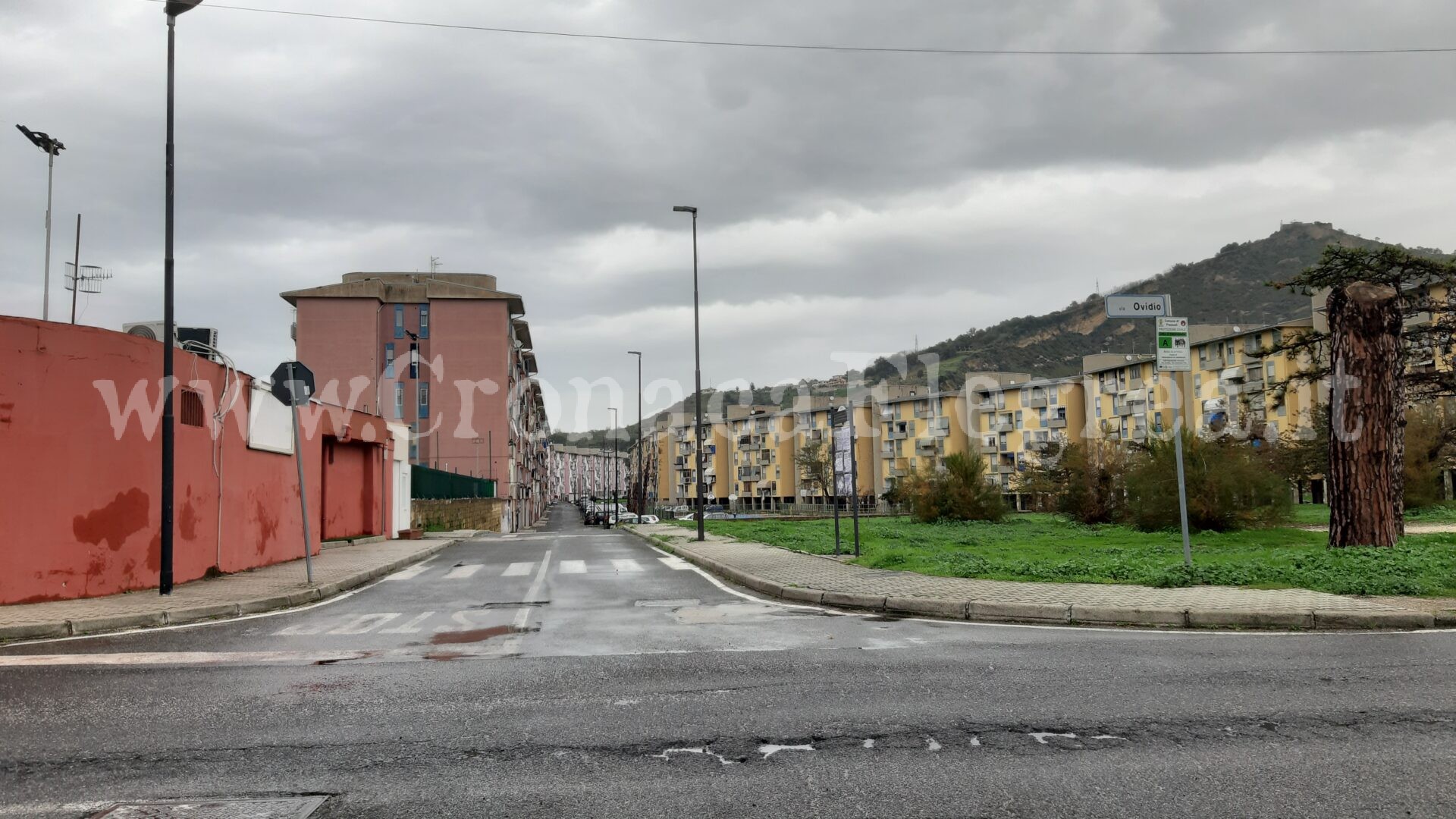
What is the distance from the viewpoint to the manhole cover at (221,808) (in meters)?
4.07

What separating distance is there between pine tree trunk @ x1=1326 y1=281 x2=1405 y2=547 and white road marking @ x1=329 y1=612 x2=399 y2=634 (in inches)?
581

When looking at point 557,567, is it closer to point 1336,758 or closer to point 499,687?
point 499,687

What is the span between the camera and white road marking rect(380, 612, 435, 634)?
9.77 meters

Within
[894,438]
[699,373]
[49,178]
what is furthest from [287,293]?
[894,438]

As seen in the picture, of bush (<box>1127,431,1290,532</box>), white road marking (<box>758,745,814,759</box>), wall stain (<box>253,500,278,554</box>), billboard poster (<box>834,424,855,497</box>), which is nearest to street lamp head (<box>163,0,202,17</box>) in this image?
wall stain (<box>253,500,278,554</box>)

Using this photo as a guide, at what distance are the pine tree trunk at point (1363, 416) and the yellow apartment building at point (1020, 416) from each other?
8469 centimetres

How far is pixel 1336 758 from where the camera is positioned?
15.5ft

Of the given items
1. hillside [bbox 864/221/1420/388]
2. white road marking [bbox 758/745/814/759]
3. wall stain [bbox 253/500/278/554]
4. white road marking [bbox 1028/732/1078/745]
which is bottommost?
white road marking [bbox 1028/732/1078/745]

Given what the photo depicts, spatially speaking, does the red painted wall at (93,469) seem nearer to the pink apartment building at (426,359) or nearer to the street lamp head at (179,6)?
the street lamp head at (179,6)

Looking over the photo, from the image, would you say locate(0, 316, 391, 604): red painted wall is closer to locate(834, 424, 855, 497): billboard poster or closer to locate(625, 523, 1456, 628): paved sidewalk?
locate(625, 523, 1456, 628): paved sidewalk

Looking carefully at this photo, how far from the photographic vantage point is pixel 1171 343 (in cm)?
1335

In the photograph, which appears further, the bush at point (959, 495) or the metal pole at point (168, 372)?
the bush at point (959, 495)

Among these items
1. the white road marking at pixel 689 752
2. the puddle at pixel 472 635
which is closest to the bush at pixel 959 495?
the puddle at pixel 472 635

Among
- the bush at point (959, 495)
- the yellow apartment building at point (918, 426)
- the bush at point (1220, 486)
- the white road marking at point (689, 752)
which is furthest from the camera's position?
the yellow apartment building at point (918, 426)
